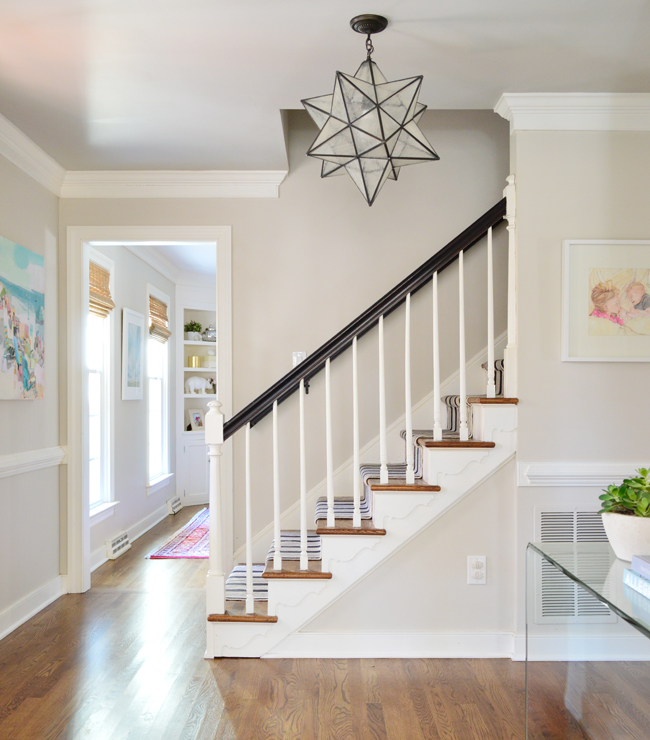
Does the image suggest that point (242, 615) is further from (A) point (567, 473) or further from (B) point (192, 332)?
(B) point (192, 332)

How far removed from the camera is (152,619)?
10.9 ft

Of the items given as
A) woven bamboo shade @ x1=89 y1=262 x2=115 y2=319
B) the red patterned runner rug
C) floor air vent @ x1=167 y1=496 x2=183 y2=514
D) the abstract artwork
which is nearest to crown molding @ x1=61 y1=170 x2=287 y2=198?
the abstract artwork

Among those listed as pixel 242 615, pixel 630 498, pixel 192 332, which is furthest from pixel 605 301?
pixel 192 332

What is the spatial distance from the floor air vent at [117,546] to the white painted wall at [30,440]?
0.85 meters

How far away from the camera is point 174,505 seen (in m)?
6.52

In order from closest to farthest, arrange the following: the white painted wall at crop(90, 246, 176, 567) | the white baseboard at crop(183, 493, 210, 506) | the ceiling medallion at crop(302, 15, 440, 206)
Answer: the ceiling medallion at crop(302, 15, 440, 206), the white painted wall at crop(90, 246, 176, 567), the white baseboard at crop(183, 493, 210, 506)

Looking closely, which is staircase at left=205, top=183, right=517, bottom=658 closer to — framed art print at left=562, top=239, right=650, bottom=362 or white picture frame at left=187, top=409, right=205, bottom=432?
framed art print at left=562, top=239, right=650, bottom=362

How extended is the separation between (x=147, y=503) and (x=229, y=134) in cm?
371

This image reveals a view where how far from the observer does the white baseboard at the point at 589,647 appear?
1.32 m

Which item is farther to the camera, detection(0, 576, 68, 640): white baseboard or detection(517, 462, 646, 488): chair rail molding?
detection(0, 576, 68, 640): white baseboard

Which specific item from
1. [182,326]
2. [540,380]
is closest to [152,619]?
[540,380]

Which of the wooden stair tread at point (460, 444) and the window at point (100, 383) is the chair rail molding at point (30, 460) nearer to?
the window at point (100, 383)

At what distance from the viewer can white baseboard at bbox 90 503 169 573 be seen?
442 cm

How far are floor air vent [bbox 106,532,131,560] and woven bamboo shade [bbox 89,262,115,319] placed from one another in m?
1.69
